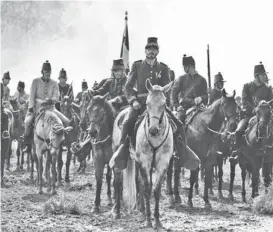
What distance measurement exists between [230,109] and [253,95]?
6.33 ft

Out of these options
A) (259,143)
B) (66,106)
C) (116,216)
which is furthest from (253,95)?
(66,106)

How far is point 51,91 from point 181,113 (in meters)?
4.58

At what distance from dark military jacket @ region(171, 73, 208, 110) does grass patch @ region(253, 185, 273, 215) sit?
3120 millimetres

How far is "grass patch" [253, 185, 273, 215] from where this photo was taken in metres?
10.6

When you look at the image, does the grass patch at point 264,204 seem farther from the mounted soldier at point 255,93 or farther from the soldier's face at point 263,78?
the soldier's face at point 263,78

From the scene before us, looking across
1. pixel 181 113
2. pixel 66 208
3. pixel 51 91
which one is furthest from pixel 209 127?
pixel 51 91

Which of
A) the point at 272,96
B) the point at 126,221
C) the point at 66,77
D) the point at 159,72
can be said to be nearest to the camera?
the point at 126,221

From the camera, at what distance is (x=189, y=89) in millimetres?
12859

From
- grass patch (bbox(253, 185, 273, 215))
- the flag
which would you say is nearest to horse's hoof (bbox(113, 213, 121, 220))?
grass patch (bbox(253, 185, 273, 215))

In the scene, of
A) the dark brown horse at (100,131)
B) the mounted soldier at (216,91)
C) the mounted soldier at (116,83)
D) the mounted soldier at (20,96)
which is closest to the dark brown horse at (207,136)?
the mounted soldier at (116,83)

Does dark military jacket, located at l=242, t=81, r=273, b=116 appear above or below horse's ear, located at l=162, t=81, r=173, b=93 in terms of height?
above

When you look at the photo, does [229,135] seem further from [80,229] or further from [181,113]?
[80,229]

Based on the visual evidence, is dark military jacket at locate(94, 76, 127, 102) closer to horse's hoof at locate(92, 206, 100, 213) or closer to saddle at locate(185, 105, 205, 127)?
saddle at locate(185, 105, 205, 127)

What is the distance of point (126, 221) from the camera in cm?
962
